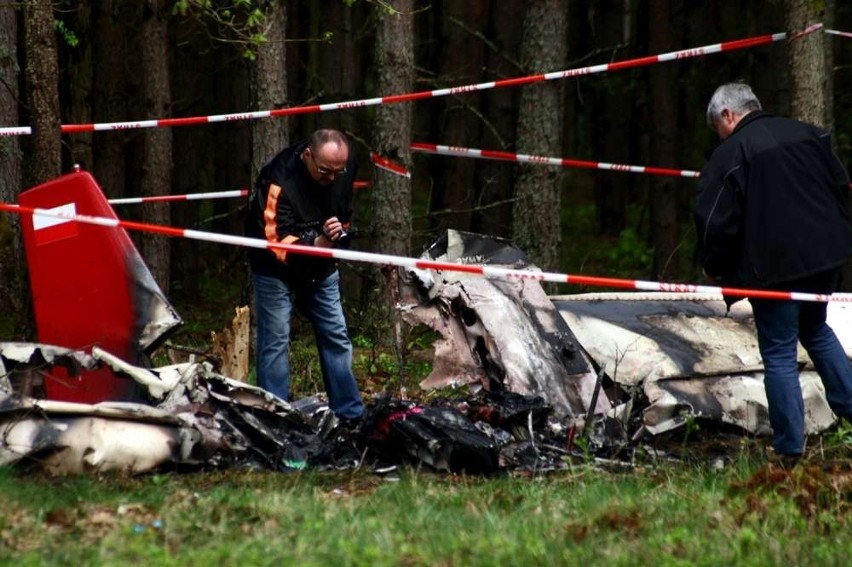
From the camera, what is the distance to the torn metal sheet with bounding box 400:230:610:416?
8.34 metres

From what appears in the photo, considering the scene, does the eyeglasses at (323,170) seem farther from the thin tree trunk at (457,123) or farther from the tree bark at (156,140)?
the thin tree trunk at (457,123)

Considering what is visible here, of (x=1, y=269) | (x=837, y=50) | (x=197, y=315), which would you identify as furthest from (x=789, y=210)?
(x=837, y=50)

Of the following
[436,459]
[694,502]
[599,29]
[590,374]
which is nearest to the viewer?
[694,502]

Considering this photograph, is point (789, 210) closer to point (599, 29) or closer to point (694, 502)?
point (694, 502)

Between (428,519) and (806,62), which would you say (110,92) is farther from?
(428,519)

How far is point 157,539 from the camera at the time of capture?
17.6 feet

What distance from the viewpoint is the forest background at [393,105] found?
1133 centimetres

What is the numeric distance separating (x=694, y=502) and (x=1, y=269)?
7892mm

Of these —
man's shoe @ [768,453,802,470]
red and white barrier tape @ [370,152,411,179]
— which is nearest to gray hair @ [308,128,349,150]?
man's shoe @ [768,453,802,470]

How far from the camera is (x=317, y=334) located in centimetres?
850

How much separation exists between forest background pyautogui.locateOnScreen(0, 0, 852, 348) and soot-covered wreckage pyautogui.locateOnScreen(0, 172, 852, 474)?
96 cm

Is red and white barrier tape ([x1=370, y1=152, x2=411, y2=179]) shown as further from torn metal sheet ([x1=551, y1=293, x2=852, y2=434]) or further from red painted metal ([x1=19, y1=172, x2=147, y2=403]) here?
red painted metal ([x1=19, y1=172, x2=147, y2=403])

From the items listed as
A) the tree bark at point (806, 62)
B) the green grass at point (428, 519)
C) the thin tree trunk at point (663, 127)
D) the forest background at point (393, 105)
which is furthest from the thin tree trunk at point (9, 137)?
the thin tree trunk at point (663, 127)

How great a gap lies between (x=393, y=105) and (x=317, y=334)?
3909 mm
